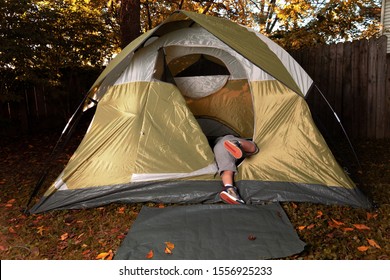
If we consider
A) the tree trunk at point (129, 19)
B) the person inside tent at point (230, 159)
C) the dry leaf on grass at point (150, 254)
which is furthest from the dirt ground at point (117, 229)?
the tree trunk at point (129, 19)

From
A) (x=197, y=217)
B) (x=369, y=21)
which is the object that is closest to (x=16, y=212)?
(x=197, y=217)

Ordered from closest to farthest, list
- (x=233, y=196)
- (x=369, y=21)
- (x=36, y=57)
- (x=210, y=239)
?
(x=210, y=239)
(x=233, y=196)
(x=36, y=57)
(x=369, y=21)

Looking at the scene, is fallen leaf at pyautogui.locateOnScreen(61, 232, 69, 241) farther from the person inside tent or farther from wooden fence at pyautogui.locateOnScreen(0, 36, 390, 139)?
wooden fence at pyautogui.locateOnScreen(0, 36, 390, 139)

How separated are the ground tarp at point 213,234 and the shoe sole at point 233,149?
19.2 inches

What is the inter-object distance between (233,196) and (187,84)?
2.13 metres

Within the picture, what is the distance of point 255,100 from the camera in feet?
11.2

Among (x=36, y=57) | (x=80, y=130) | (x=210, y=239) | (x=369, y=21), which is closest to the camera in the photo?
(x=210, y=239)

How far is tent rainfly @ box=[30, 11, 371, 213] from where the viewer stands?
10.6ft

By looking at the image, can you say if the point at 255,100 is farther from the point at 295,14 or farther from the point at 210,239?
the point at 295,14

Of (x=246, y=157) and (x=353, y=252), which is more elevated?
(x=246, y=157)

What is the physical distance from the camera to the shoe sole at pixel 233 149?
3.21 meters

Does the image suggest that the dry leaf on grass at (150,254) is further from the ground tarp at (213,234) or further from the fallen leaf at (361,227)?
the fallen leaf at (361,227)

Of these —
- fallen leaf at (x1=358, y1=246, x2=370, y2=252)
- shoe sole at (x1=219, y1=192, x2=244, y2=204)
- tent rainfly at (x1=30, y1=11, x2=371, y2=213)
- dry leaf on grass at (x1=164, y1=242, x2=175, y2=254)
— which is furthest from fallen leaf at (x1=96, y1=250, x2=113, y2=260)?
fallen leaf at (x1=358, y1=246, x2=370, y2=252)

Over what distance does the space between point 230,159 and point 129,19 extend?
3.68m
